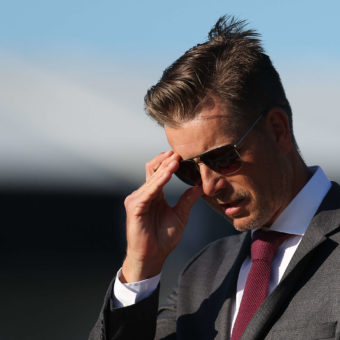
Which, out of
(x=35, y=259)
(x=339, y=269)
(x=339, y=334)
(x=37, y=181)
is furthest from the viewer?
(x=37, y=181)

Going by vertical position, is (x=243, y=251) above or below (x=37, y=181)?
above

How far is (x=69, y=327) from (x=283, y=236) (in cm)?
829

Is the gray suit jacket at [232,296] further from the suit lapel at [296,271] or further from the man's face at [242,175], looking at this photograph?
the man's face at [242,175]

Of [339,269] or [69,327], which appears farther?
[69,327]

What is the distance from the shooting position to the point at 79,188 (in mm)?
17812

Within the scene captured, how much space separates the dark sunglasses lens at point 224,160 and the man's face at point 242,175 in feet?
0.07

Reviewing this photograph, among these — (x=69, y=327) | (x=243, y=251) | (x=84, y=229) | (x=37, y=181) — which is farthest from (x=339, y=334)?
(x=37, y=181)

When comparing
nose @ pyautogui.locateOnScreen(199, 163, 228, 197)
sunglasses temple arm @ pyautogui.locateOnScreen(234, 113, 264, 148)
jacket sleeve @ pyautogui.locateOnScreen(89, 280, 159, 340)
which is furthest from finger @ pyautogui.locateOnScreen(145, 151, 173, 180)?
jacket sleeve @ pyautogui.locateOnScreen(89, 280, 159, 340)

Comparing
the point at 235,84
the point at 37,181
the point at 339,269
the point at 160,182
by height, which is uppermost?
the point at 235,84

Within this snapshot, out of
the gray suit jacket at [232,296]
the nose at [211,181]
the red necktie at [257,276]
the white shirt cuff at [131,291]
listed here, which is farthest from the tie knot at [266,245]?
the white shirt cuff at [131,291]

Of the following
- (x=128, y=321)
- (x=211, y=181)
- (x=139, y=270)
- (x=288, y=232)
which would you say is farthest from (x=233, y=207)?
(x=128, y=321)

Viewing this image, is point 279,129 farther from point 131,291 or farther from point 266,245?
point 131,291

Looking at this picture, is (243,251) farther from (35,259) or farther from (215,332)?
(35,259)

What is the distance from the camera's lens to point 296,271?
286cm
